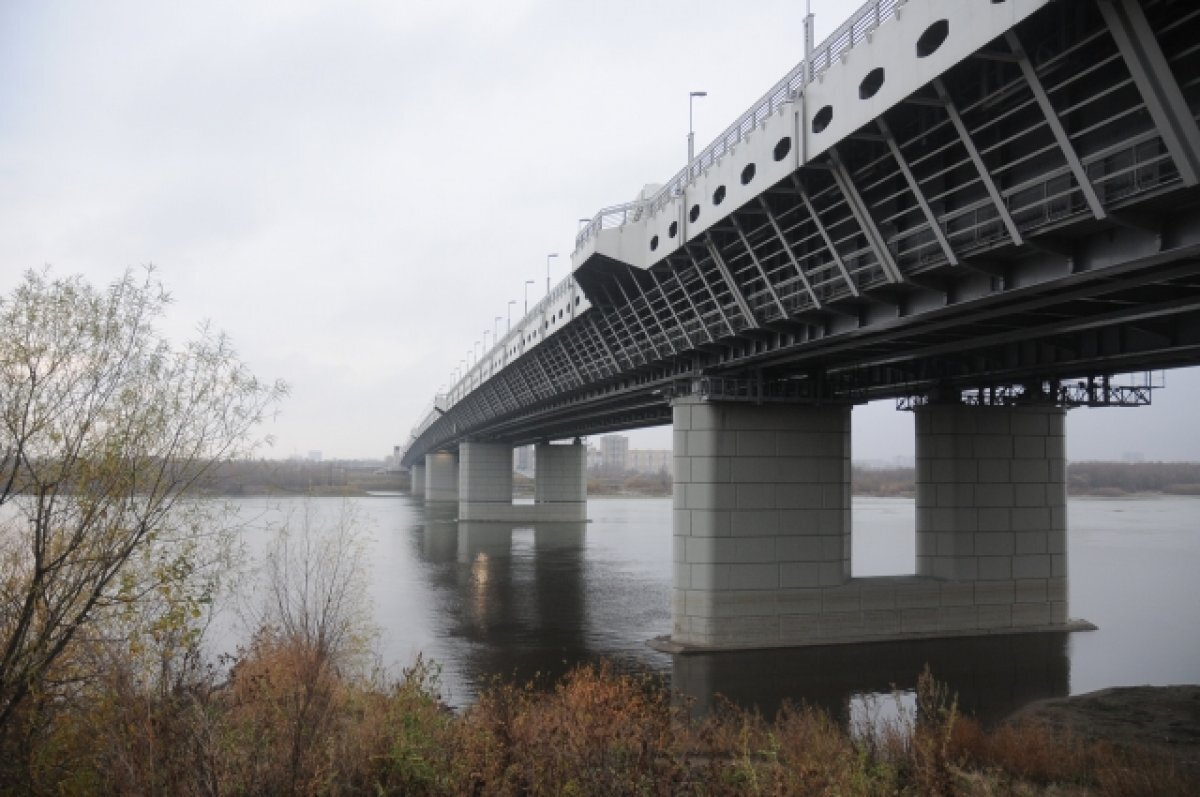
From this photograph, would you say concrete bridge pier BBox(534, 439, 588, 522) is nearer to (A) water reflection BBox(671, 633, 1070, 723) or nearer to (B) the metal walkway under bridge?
(B) the metal walkway under bridge

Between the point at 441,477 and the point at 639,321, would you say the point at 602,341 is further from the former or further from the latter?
the point at 441,477

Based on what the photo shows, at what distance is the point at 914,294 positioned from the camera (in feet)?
56.1

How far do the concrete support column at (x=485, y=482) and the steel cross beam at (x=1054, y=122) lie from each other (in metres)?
73.6

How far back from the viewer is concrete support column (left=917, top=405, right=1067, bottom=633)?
2734 cm

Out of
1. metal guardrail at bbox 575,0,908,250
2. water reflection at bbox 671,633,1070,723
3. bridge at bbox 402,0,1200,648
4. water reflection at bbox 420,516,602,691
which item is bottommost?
water reflection at bbox 420,516,602,691

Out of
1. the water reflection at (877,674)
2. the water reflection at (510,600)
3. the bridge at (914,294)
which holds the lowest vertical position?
the water reflection at (510,600)

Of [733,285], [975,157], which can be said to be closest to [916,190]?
[975,157]

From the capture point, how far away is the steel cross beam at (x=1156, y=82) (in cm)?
969

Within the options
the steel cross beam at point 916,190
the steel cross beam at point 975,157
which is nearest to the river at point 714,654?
the steel cross beam at point 916,190

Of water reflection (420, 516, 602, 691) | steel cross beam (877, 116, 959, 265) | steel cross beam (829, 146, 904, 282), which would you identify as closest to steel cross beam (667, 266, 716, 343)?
steel cross beam (829, 146, 904, 282)

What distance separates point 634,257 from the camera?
25.2 meters

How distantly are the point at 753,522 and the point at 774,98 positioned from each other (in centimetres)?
1222

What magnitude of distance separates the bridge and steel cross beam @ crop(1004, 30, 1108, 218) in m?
0.03

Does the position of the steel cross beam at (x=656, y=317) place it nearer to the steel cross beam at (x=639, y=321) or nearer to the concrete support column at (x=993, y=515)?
the steel cross beam at (x=639, y=321)
